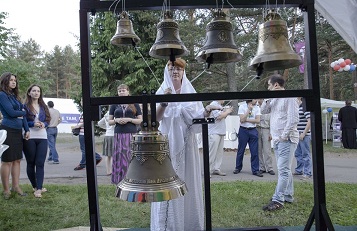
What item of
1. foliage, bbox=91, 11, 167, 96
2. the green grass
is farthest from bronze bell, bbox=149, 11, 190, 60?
foliage, bbox=91, 11, 167, 96

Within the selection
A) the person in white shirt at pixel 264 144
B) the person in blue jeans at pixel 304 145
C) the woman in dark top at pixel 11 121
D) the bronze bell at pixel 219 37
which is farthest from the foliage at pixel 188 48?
the bronze bell at pixel 219 37

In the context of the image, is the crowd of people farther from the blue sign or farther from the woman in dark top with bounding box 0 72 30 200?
the blue sign

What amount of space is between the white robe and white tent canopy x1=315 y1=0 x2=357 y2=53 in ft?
5.30

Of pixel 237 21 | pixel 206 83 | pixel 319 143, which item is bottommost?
pixel 319 143

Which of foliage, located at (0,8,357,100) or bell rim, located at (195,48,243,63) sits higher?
foliage, located at (0,8,357,100)

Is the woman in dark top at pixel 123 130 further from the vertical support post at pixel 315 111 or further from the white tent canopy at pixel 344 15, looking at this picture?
the vertical support post at pixel 315 111

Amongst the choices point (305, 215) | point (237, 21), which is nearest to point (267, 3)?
point (305, 215)

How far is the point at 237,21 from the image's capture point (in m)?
15.0

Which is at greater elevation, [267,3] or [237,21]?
[237,21]

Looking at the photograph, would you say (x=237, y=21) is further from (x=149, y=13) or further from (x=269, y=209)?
(x=269, y=209)

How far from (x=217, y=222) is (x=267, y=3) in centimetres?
275

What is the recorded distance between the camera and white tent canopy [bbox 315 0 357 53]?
313 cm

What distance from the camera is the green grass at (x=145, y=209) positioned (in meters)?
3.96

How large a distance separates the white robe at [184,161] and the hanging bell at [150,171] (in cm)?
125
